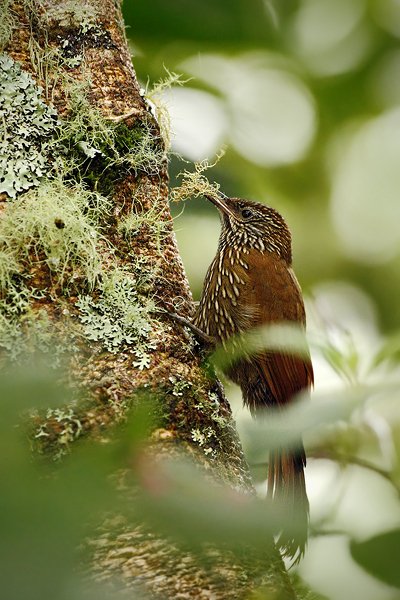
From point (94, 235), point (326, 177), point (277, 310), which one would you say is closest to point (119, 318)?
point (94, 235)

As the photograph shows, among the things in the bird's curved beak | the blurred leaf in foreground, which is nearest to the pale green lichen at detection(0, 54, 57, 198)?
the bird's curved beak

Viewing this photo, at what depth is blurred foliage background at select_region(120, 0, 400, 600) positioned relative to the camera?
3.07 ft

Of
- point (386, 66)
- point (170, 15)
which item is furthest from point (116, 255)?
point (386, 66)

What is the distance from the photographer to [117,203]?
7.80 feet

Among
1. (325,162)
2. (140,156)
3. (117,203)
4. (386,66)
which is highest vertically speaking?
(325,162)

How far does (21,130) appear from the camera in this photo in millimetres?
2217

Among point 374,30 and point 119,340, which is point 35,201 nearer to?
point 119,340

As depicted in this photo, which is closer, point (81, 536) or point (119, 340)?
point (81, 536)

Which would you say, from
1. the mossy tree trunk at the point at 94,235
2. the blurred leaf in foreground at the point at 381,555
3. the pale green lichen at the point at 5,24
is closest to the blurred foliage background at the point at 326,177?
the blurred leaf in foreground at the point at 381,555

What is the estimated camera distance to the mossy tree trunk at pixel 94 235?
75.3 inches

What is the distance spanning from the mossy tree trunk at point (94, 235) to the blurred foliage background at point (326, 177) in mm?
178

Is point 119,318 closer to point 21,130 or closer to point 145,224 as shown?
point 145,224

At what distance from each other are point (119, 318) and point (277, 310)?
1.15 metres

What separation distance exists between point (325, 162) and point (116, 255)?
2.31m
